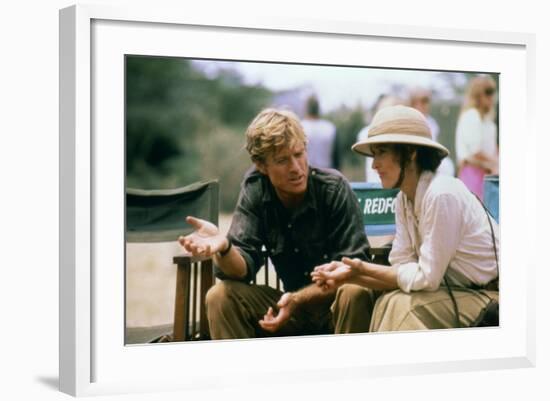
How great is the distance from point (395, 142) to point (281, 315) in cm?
157

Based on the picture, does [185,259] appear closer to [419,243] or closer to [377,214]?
[377,214]

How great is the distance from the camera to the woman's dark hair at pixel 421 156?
9211 mm

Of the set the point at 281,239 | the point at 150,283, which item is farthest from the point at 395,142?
the point at 150,283

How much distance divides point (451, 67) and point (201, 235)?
2.40 m

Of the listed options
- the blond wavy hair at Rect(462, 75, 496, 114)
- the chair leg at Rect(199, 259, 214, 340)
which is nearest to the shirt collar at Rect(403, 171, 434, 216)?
the blond wavy hair at Rect(462, 75, 496, 114)

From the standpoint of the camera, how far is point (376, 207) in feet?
29.8

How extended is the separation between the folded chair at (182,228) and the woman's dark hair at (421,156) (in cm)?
150

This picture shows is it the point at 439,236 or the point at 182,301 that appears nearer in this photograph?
the point at 182,301

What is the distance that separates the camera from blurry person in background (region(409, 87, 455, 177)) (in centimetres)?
927

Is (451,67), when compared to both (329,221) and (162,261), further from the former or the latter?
(162,261)

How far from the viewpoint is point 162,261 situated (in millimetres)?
8477

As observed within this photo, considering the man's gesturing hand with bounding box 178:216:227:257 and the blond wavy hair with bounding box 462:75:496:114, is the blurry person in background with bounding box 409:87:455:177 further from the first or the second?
the man's gesturing hand with bounding box 178:216:227:257

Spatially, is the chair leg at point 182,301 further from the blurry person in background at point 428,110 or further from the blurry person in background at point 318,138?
the blurry person in background at point 428,110

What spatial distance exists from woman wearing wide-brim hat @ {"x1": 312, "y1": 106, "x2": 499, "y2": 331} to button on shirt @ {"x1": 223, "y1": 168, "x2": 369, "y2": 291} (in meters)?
0.19
